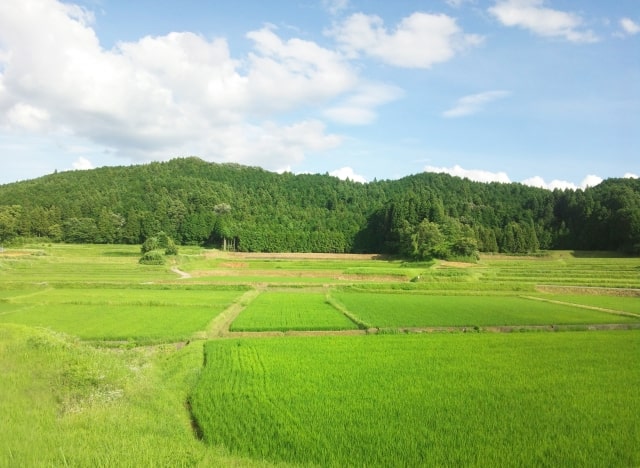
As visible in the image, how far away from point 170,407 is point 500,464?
25.6 feet

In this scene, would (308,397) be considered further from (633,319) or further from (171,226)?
(171,226)

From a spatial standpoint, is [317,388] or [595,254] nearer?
[317,388]

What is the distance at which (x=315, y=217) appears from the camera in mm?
120562

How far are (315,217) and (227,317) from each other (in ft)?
309

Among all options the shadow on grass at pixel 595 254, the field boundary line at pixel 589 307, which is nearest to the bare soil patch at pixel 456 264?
the field boundary line at pixel 589 307

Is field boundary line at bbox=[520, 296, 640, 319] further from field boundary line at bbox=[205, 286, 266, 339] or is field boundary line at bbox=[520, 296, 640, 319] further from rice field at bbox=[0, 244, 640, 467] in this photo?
field boundary line at bbox=[205, 286, 266, 339]

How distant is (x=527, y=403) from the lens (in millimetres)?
11008

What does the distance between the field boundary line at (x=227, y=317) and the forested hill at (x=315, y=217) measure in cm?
4817

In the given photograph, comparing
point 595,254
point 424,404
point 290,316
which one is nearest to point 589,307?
point 290,316

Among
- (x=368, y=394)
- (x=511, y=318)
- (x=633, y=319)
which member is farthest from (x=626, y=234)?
(x=368, y=394)

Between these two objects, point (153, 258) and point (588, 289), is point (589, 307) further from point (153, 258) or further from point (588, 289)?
point (153, 258)

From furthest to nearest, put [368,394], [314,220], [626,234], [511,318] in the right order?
[314,220] < [626,234] < [511,318] < [368,394]

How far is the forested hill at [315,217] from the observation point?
88.1 meters

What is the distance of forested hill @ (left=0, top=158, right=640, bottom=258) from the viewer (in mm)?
88125
